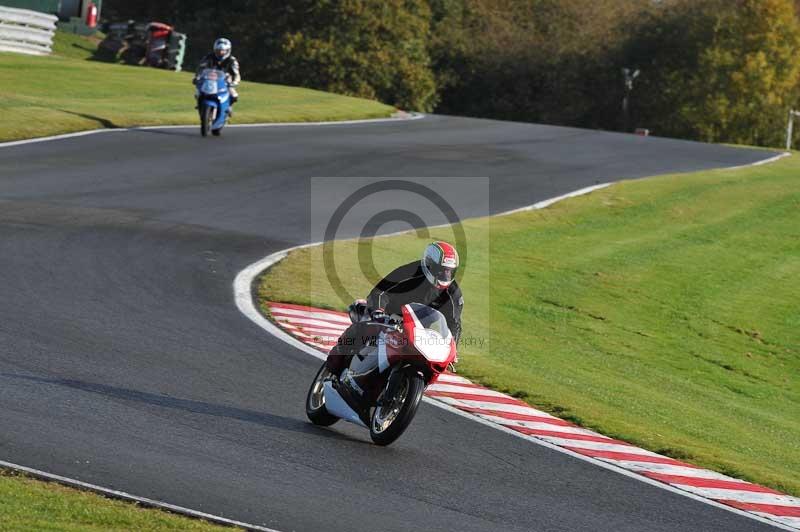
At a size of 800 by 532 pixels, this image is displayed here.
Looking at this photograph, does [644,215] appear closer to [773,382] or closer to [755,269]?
[755,269]

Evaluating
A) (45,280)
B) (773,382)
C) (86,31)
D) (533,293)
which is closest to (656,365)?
(773,382)

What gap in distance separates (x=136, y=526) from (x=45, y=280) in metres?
7.16

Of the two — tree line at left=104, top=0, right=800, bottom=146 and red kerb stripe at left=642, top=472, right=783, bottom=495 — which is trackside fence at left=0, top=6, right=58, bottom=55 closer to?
tree line at left=104, top=0, right=800, bottom=146

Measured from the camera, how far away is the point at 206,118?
27.7 m

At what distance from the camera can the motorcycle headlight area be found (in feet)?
29.1

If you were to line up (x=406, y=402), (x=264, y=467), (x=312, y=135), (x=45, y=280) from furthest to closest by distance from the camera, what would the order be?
(x=312, y=135)
(x=45, y=280)
(x=406, y=402)
(x=264, y=467)

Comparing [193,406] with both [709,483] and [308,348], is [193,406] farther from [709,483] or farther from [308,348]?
[709,483]

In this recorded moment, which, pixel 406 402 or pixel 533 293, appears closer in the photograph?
pixel 406 402

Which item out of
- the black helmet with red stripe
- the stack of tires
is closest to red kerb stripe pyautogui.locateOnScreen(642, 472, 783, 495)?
the black helmet with red stripe

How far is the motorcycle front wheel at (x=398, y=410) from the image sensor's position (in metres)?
8.95

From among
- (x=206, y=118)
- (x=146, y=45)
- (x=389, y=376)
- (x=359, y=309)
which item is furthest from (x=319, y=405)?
(x=146, y=45)

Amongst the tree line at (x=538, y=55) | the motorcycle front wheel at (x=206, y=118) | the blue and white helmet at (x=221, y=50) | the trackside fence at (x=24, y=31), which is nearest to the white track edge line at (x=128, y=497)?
the blue and white helmet at (x=221, y=50)

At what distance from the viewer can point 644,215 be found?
26.1 meters

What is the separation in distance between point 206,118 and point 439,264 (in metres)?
19.5
